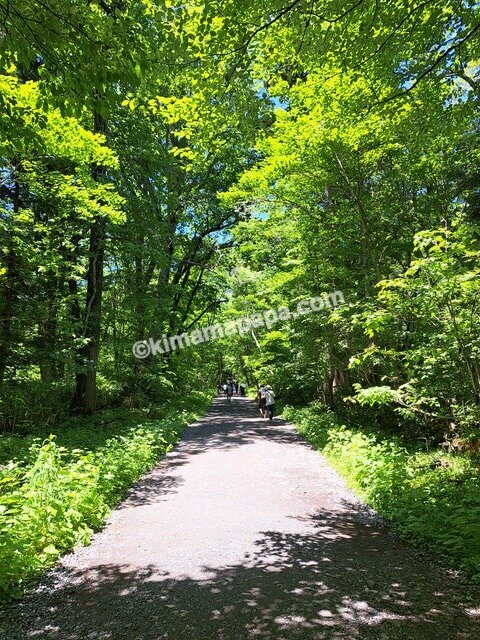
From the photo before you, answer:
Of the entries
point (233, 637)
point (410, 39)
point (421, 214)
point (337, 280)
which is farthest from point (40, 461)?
point (421, 214)

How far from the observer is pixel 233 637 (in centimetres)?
332

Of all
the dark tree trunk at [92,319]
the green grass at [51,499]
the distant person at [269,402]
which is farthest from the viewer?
the distant person at [269,402]

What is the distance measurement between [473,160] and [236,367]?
40515 mm

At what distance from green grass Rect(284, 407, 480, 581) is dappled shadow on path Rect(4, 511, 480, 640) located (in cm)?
40

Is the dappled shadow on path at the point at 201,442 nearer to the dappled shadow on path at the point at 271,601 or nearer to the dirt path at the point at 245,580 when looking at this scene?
the dirt path at the point at 245,580

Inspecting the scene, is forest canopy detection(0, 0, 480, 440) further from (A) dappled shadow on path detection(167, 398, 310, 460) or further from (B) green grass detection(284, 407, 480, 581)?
(A) dappled shadow on path detection(167, 398, 310, 460)

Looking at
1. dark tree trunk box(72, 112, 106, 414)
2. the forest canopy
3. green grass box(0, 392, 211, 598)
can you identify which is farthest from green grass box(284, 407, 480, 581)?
dark tree trunk box(72, 112, 106, 414)

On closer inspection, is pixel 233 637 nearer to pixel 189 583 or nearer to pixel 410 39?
pixel 189 583

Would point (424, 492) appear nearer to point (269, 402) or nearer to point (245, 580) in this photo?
point (245, 580)

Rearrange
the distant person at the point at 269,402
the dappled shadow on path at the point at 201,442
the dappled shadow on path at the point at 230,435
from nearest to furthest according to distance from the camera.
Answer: the dappled shadow on path at the point at 201,442 < the dappled shadow on path at the point at 230,435 < the distant person at the point at 269,402

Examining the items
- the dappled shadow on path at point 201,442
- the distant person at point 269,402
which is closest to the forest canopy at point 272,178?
the distant person at point 269,402

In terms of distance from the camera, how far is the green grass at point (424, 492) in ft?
15.3

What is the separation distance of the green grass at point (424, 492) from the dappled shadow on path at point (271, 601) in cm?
40

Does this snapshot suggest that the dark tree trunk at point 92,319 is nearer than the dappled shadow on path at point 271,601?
No
